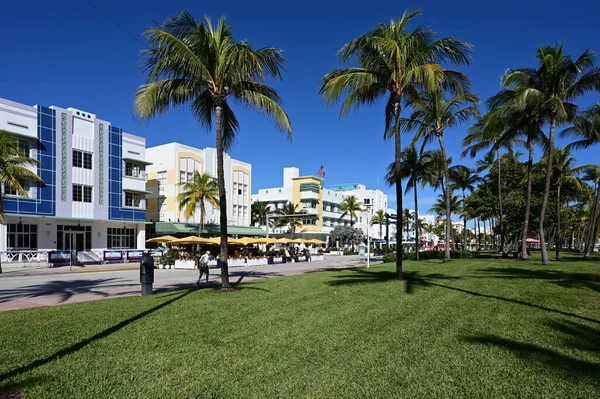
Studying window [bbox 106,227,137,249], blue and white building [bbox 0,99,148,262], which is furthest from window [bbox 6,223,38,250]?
window [bbox 106,227,137,249]

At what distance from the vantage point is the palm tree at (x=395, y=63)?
14828mm

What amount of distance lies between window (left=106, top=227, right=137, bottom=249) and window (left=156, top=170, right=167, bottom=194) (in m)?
8.62

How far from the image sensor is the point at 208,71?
13.3 metres

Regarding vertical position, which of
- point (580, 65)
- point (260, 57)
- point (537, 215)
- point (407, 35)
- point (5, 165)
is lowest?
point (537, 215)

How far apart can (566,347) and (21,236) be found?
1483 inches

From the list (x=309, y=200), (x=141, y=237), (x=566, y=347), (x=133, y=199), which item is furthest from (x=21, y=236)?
(x=309, y=200)

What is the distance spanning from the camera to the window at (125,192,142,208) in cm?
4112

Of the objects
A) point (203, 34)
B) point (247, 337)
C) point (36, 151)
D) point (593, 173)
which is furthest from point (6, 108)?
point (593, 173)

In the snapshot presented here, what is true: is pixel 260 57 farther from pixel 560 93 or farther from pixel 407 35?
pixel 560 93

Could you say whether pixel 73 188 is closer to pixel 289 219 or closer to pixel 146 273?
pixel 146 273

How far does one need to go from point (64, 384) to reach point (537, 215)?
1658 inches

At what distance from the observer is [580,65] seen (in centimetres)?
2194

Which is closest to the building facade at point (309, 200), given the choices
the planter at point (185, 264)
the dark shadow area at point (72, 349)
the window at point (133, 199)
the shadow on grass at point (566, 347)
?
the window at point (133, 199)

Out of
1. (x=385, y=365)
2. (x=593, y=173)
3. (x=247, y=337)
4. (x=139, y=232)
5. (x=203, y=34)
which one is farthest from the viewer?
(x=139, y=232)
